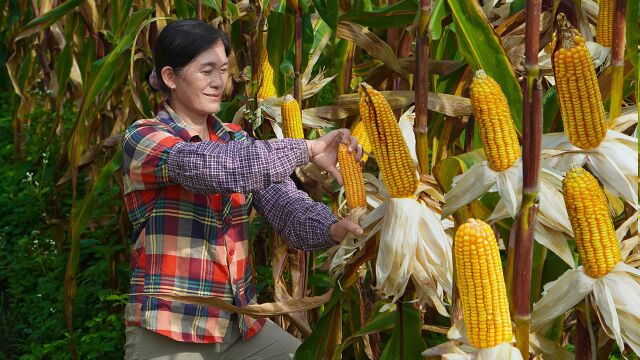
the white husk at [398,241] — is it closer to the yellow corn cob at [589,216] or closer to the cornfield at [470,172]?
the cornfield at [470,172]

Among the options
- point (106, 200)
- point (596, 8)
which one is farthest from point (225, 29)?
point (106, 200)

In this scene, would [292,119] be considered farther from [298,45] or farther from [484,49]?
[484,49]

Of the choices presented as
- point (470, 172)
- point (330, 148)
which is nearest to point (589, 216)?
point (470, 172)

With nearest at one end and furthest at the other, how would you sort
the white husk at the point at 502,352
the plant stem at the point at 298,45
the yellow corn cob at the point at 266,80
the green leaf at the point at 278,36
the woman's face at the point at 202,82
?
the white husk at the point at 502,352, the woman's face at the point at 202,82, the plant stem at the point at 298,45, the green leaf at the point at 278,36, the yellow corn cob at the point at 266,80

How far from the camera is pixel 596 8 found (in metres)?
2.35

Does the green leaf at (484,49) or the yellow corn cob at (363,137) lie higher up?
the green leaf at (484,49)

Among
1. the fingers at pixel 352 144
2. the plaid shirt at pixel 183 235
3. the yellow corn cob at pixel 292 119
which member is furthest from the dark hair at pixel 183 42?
the fingers at pixel 352 144

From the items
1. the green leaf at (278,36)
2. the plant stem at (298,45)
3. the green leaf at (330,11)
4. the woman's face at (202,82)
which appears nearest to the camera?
the green leaf at (330,11)

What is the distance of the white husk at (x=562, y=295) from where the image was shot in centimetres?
162

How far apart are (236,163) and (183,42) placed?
17.1 inches

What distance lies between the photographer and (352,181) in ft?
7.00

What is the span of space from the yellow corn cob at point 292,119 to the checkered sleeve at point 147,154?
Result: 0.31 meters

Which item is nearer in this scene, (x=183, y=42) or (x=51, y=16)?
(x=183, y=42)

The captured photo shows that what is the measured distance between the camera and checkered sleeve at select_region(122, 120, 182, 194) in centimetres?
226
